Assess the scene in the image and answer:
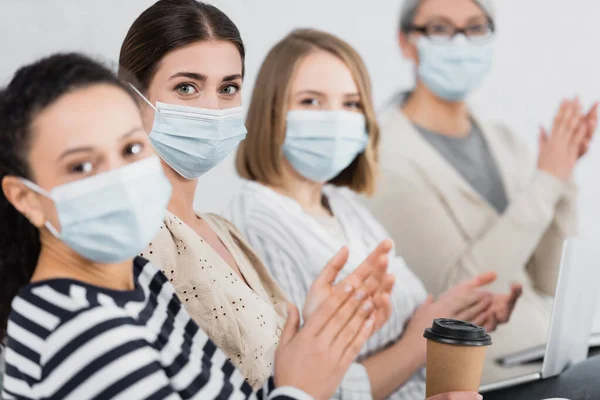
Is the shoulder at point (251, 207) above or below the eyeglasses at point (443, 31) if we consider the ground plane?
below

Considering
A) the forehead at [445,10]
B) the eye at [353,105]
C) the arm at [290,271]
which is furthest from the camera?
the forehead at [445,10]

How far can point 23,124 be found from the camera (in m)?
1.05

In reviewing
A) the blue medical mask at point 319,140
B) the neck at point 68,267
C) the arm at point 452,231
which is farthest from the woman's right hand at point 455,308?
the neck at point 68,267

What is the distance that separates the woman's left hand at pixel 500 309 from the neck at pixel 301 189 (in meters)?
0.58

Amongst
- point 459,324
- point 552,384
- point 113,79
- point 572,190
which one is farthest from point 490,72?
point 113,79

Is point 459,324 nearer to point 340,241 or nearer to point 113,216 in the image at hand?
point 340,241

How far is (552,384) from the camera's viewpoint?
1.93 meters

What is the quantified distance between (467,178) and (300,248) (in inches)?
32.4

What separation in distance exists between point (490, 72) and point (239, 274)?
1370 millimetres

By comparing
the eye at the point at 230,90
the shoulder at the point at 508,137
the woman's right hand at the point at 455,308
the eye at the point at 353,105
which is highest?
the eye at the point at 230,90

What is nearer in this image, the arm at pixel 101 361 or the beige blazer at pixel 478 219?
the arm at pixel 101 361

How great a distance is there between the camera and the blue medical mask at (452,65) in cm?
230

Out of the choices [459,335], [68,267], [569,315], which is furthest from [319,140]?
[68,267]

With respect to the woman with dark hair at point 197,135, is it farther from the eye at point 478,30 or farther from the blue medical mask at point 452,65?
the eye at point 478,30
